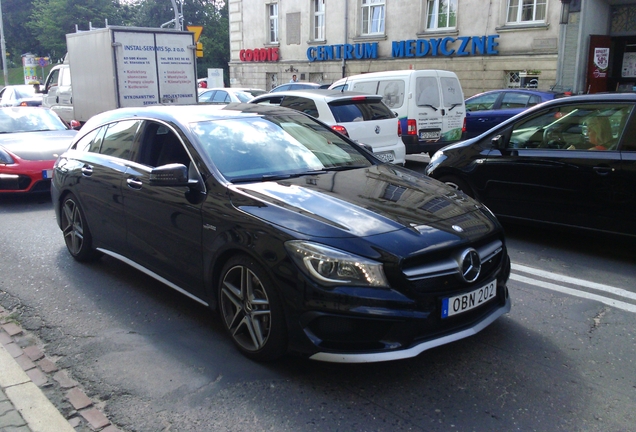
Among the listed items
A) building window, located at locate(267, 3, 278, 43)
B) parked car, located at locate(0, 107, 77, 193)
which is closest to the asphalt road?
parked car, located at locate(0, 107, 77, 193)

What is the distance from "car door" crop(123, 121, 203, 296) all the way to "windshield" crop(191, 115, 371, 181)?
0.25 meters

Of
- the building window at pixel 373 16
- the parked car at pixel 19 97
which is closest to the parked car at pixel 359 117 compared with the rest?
the parked car at pixel 19 97

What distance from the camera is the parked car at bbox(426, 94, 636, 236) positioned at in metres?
5.80

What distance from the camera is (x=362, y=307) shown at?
11.0 feet

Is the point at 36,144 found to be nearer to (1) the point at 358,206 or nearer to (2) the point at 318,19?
(1) the point at 358,206

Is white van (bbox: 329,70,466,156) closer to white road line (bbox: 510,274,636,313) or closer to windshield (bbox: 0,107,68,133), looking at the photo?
windshield (bbox: 0,107,68,133)

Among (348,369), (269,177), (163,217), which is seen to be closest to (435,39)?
(269,177)

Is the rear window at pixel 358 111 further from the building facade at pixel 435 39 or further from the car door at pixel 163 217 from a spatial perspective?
the building facade at pixel 435 39

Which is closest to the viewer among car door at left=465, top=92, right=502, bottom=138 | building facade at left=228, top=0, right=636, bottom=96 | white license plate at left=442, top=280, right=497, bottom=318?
white license plate at left=442, top=280, right=497, bottom=318

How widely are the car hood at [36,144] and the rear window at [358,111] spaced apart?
172 inches

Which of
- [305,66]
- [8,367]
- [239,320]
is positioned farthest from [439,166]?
[305,66]

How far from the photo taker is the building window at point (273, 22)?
3161cm

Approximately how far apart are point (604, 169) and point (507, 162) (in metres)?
1.10

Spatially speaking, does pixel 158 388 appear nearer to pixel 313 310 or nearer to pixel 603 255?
pixel 313 310
